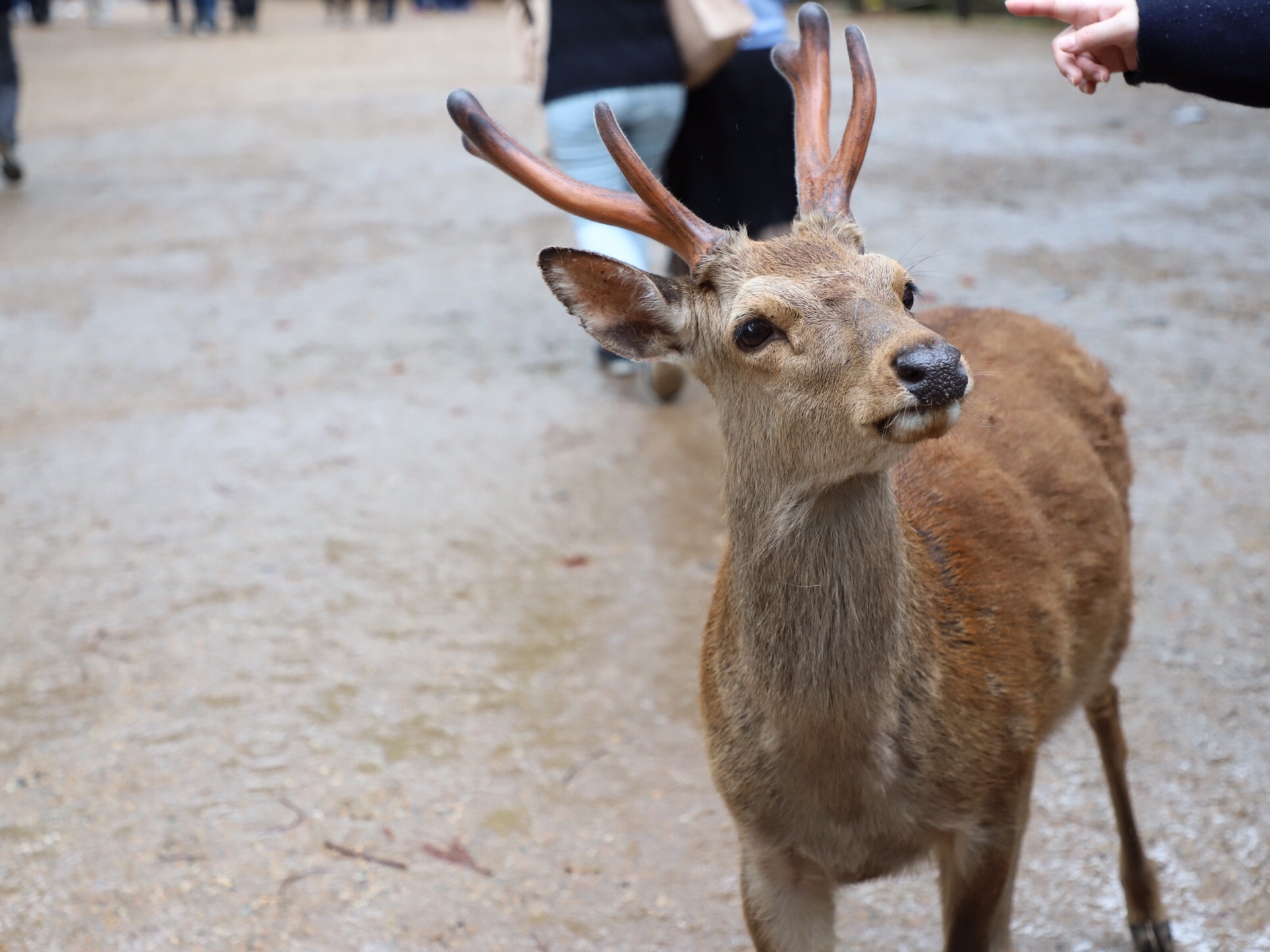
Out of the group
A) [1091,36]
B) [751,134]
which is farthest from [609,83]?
[1091,36]

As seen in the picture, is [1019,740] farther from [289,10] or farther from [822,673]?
[289,10]

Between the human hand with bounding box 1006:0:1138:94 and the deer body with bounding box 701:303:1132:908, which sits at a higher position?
the human hand with bounding box 1006:0:1138:94

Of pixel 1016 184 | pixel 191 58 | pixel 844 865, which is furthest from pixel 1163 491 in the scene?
pixel 191 58

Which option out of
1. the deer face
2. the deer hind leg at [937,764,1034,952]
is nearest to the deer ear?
the deer face

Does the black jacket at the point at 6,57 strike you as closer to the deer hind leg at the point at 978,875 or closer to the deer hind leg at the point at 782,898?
the deer hind leg at the point at 782,898

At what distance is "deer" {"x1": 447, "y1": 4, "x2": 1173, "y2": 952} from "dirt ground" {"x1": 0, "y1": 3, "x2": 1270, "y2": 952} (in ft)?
2.16

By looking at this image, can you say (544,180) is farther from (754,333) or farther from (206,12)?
(206,12)

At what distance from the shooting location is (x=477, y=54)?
17.4 metres

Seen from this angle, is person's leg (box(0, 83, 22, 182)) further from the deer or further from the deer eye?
the deer eye

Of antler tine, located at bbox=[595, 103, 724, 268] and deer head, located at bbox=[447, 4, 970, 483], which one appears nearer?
deer head, located at bbox=[447, 4, 970, 483]

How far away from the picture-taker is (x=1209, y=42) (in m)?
2.39

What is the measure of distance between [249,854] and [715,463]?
98.3 inches

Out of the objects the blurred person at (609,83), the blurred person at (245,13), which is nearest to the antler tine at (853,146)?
the blurred person at (609,83)

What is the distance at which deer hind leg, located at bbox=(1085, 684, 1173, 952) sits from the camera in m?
2.95
